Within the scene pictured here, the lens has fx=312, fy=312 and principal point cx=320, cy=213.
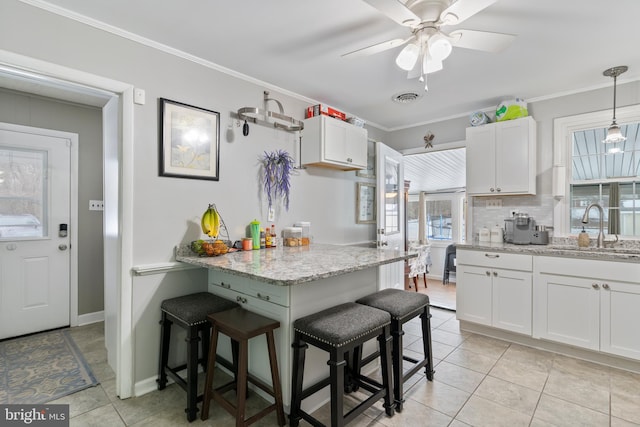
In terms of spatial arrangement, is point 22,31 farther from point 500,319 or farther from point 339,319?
point 500,319

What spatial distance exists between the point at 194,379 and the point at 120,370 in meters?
0.67

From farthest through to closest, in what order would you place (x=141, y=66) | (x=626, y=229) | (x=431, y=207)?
1. (x=431, y=207)
2. (x=626, y=229)
3. (x=141, y=66)

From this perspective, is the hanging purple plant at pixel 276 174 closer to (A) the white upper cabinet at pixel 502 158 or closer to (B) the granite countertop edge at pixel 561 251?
(B) the granite countertop edge at pixel 561 251

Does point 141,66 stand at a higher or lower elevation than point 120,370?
higher

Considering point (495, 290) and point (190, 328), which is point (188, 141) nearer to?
point (190, 328)

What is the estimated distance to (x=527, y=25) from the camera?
199 centimetres

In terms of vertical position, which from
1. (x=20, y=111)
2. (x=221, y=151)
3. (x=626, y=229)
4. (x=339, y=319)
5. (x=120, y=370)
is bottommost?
(x=120, y=370)

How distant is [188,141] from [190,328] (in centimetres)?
135

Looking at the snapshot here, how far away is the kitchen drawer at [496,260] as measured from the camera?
2.87 m

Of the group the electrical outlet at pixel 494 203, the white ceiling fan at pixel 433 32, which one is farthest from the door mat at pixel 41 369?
the electrical outlet at pixel 494 203

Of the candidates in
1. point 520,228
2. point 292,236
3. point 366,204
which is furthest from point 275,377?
point 520,228

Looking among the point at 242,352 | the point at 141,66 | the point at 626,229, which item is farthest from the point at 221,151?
the point at 626,229

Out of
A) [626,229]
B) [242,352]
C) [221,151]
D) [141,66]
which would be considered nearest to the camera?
[242,352]

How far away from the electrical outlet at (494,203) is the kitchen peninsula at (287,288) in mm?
1922
